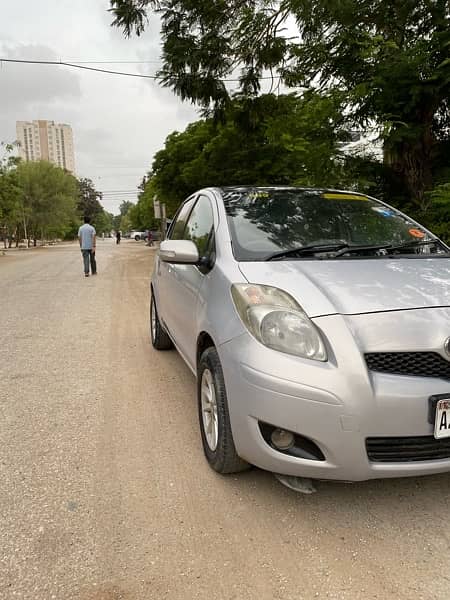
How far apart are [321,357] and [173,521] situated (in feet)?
3.47

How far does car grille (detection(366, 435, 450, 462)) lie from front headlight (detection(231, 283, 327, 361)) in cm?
44

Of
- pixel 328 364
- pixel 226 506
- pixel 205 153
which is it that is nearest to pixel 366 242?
pixel 328 364

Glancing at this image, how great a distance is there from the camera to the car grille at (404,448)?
6.80ft

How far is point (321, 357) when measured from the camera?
212 cm

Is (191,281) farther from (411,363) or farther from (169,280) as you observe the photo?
(411,363)

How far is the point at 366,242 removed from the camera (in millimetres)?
3146

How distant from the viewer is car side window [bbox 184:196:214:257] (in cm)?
325

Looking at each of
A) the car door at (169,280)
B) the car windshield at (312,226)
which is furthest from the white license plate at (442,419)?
the car door at (169,280)

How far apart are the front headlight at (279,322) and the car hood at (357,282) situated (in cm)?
5

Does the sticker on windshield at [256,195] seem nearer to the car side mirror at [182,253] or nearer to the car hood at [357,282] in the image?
the car side mirror at [182,253]

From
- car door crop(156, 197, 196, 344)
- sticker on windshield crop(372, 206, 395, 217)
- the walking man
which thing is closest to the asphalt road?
car door crop(156, 197, 196, 344)

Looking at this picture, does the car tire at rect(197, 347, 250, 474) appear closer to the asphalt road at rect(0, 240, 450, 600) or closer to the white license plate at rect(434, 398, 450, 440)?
the asphalt road at rect(0, 240, 450, 600)

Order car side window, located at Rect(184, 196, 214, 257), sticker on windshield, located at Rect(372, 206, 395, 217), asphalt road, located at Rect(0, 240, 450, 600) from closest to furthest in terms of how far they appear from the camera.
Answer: asphalt road, located at Rect(0, 240, 450, 600), car side window, located at Rect(184, 196, 214, 257), sticker on windshield, located at Rect(372, 206, 395, 217)

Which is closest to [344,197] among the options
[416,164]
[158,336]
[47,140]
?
[158,336]
